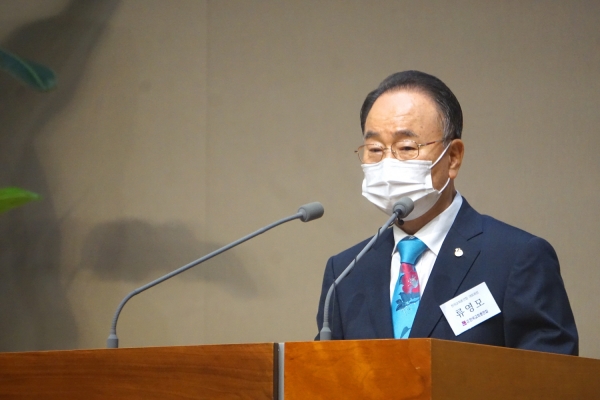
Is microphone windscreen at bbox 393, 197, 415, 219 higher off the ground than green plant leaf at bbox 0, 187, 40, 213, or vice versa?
microphone windscreen at bbox 393, 197, 415, 219

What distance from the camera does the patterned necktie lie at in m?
1.90

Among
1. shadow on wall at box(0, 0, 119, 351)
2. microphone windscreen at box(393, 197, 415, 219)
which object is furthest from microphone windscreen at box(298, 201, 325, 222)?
shadow on wall at box(0, 0, 119, 351)

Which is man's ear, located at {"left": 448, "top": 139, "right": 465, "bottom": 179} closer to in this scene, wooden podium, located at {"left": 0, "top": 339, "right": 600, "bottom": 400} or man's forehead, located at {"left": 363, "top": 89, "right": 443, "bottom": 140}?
man's forehead, located at {"left": 363, "top": 89, "right": 443, "bottom": 140}

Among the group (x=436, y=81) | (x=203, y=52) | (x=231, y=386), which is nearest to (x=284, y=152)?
(x=203, y=52)

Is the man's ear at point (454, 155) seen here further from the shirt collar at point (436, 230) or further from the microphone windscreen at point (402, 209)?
the microphone windscreen at point (402, 209)

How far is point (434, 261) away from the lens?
6.43ft

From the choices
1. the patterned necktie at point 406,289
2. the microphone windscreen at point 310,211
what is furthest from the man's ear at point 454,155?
the microphone windscreen at point 310,211

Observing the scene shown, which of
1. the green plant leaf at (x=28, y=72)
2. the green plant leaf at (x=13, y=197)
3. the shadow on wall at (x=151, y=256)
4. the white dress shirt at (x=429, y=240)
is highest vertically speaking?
the green plant leaf at (x=28, y=72)

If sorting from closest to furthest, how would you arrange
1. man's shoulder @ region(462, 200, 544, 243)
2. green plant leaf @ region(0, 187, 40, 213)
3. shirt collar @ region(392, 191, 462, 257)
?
man's shoulder @ region(462, 200, 544, 243)
shirt collar @ region(392, 191, 462, 257)
green plant leaf @ region(0, 187, 40, 213)

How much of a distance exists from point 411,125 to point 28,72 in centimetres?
200

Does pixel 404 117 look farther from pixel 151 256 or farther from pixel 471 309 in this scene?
pixel 151 256

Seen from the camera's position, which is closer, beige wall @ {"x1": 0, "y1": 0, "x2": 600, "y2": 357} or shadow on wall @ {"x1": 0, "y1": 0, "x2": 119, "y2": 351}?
beige wall @ {"x1": 0, "y1": 0, "x2": 600, "y2": 357}

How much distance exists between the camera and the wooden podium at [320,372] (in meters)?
1.11

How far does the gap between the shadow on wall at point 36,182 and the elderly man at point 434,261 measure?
2000 mm
